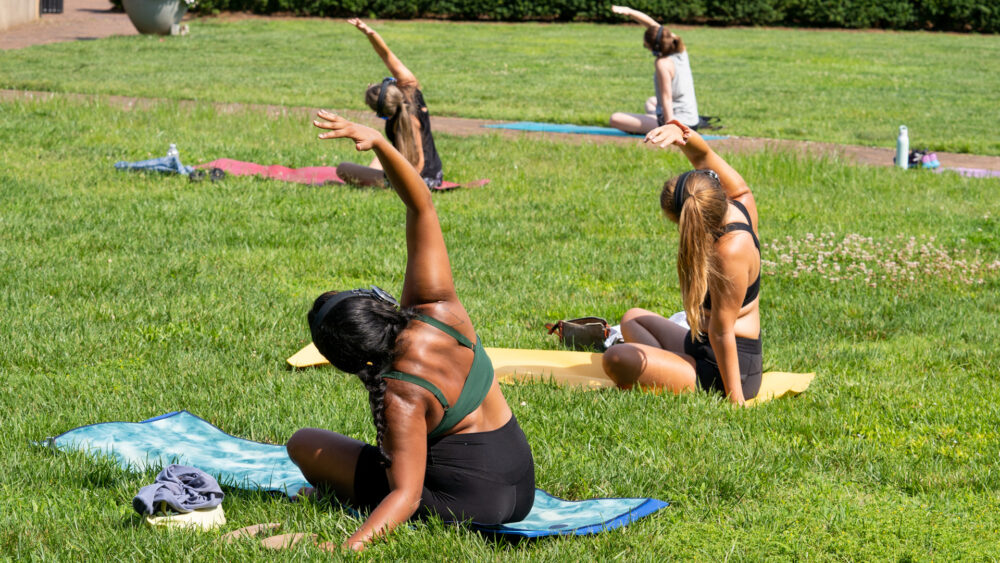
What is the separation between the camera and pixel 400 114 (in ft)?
32.7

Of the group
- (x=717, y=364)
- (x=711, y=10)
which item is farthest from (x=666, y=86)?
(x=711, y=10)

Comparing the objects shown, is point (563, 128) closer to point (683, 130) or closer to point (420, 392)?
point (683, 130)

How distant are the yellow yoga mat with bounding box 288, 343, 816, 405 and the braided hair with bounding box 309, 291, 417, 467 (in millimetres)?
2255

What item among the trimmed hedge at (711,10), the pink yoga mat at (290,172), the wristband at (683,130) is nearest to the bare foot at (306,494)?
the wristband at (683,130)

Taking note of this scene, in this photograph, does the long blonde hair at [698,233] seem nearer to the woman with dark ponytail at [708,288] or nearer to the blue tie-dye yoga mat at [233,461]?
the woman with dark ponytail at [708,288]

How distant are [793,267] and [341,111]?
9.17 meters

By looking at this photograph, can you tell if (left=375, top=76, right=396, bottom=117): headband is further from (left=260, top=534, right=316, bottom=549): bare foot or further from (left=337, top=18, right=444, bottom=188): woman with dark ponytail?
(left=260, top=534, right=316, bottom=549): bare foot

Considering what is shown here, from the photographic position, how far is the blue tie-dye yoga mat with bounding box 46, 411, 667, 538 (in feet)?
12.8

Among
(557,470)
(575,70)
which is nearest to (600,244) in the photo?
(557,470)

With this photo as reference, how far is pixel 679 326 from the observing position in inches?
236

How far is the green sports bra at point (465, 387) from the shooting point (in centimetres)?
353

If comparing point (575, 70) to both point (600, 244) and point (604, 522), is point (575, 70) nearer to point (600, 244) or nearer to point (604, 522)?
point (600, 244)

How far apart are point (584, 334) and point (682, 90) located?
28.7ft

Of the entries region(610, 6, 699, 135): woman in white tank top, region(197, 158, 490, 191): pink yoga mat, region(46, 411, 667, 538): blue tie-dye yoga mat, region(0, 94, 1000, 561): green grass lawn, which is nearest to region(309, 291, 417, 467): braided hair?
region(0, 94, 1000, 561): green grass lawn
